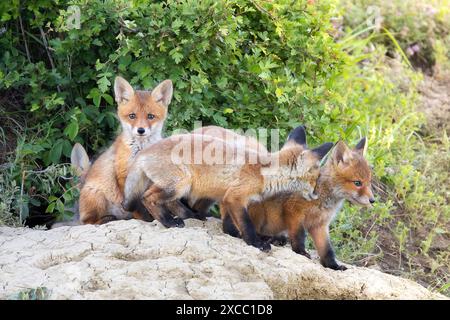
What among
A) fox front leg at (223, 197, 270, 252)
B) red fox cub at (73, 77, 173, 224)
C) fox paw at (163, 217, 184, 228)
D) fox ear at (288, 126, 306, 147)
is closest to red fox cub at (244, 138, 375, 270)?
fox ear at (288, 126, 306, 147)

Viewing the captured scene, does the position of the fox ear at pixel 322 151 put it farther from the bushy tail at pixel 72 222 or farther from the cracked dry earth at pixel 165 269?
the bushy tail at pixel 72 222

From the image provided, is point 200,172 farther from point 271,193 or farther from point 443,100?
point 443,100

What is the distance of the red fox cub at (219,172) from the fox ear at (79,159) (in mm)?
1139

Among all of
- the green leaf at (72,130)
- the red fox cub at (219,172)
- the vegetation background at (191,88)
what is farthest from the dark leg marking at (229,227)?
the green leaf at (72,130)

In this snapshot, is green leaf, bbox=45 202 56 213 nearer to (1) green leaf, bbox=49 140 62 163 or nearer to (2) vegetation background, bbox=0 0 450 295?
(2) vegetation background, bbox=0 0 450 295

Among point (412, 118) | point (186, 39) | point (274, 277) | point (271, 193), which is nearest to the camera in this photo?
point (274, 277)

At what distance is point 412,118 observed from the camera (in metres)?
10.1

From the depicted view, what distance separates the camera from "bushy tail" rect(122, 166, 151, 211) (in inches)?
259

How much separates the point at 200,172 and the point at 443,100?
18.4ft

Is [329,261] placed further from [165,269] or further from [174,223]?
[165,269]

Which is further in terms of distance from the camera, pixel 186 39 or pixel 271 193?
pixel 186 39

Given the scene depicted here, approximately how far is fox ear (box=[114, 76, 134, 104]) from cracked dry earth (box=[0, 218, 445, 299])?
4.98ft
